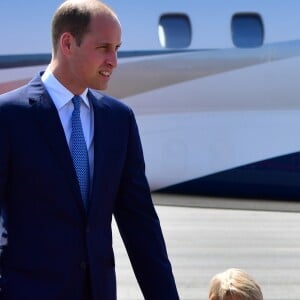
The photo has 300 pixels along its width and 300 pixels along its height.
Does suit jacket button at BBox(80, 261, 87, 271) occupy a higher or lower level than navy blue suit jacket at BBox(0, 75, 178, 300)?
lower

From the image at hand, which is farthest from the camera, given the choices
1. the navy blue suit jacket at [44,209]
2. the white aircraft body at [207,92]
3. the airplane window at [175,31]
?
the airplane window at [175,31]

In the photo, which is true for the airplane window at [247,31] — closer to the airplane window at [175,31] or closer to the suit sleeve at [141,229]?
the airplane window at [175,31]

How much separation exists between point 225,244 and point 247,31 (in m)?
3.96

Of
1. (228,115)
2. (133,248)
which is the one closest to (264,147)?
(228,115)

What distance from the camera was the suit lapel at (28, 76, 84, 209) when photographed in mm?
2146

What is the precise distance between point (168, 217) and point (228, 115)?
81.5 inches

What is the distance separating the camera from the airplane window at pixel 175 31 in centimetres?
1016

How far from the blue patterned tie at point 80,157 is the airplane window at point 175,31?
7989mm

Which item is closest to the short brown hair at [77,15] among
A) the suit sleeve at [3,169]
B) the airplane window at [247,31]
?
the suit sleeve at [3,169]

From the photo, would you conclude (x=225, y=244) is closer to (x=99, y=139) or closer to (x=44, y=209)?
(x=99, y=139)

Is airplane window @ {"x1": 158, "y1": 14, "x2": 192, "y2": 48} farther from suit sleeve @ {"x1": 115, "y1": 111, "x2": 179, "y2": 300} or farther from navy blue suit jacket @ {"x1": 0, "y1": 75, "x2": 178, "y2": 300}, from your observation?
navy blue suit jacket @ {"x1": 0, "y1": 75, "x2": 178, "y2": 300}

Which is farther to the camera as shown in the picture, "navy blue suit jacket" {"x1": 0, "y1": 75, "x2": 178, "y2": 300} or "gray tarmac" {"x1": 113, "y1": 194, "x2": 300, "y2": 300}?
"gray tarmac" {"x1": 113, "y1": 194, "x2": 300, "y2": 300}

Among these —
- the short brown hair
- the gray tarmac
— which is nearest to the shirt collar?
the short brown hair

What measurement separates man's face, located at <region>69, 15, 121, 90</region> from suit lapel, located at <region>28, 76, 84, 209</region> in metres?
0.10
